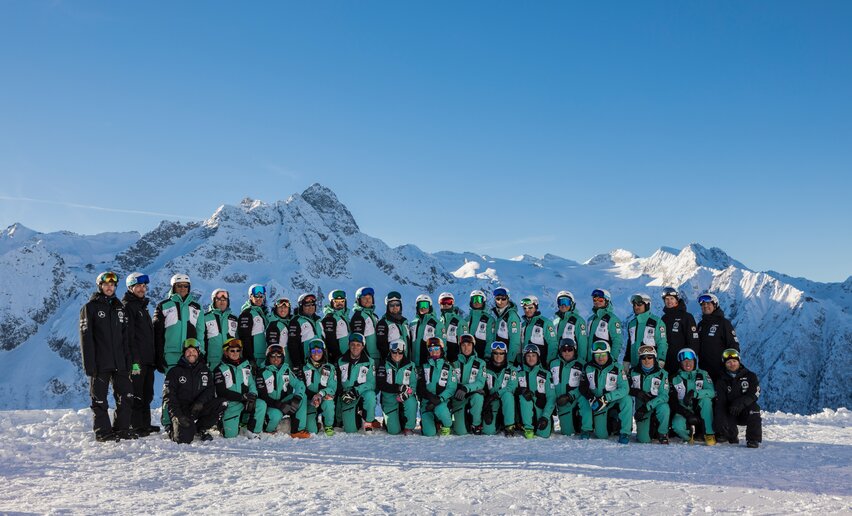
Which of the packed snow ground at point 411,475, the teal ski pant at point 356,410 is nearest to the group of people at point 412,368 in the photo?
the teal ski pant at point 356,410

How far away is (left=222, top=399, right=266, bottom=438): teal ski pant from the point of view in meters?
11.1

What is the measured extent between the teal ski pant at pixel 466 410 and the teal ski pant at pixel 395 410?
74cm

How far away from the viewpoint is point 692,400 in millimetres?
11773

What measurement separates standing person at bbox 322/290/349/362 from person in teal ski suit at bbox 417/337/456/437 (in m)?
1.75

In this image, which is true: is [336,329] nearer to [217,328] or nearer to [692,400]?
[217,328]

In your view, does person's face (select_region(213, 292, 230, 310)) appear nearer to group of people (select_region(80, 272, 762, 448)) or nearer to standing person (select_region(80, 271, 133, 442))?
group of people (select_region(80, 272, 762, 448))

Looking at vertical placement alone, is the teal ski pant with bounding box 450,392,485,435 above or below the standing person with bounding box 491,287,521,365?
below

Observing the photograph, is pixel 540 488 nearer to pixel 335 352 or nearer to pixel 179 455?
pixel 179 455

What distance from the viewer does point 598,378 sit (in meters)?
12.0

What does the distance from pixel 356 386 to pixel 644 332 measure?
5426 mm

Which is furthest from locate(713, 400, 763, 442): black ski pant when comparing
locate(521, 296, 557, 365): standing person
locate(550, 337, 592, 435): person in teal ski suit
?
locate(521, 296, 557, 365): standing person

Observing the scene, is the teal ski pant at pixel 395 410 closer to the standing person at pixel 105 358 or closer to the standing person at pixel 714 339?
the standing person at pixel 105 358

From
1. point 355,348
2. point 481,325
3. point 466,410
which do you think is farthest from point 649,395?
point 355,348

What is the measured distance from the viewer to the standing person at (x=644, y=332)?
12688 mm
